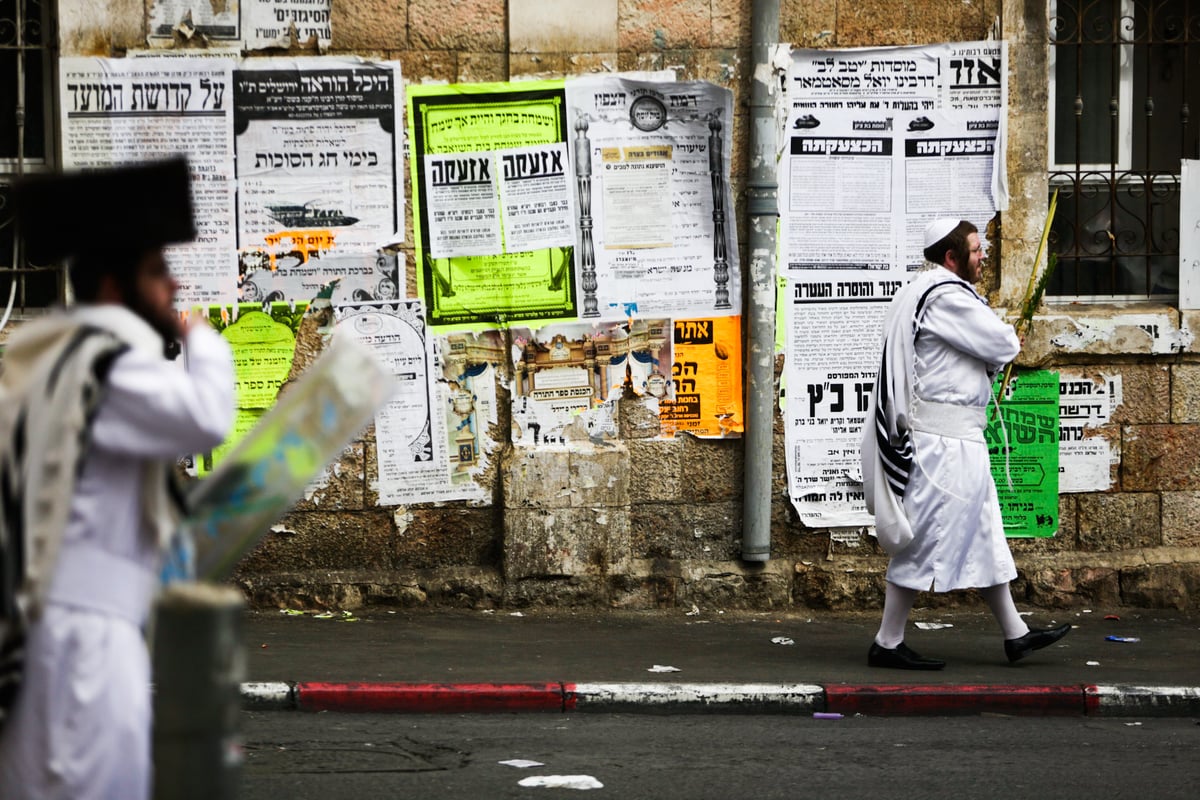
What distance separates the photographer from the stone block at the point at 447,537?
915cm

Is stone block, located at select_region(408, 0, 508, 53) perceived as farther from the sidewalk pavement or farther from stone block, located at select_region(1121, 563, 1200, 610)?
stone block, located at select_region(1121, 563, 1200, 610)

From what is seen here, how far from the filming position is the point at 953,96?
30.5ft

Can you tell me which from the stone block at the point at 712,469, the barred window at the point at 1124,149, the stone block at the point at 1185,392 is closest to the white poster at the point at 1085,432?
the stone block at the point at 1185,392

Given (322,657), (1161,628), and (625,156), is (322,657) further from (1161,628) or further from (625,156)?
(1161,628)

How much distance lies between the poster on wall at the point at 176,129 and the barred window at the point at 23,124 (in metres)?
0.29

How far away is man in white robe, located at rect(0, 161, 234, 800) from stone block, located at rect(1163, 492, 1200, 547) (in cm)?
743

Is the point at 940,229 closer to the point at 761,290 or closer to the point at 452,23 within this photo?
the point at 761,290

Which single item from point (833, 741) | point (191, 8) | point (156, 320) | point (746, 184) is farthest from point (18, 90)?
point (156, 320)

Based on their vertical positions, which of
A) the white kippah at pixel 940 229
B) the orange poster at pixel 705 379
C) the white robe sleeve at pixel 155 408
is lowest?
the orange poster at pixel 705 379

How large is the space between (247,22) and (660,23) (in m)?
2.26

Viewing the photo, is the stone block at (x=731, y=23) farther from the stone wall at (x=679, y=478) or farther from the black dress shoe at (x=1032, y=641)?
the black dress shoe at (x=1032, y=641)

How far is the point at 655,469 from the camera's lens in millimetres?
9242

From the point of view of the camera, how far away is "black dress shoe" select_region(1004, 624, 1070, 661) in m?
7.55

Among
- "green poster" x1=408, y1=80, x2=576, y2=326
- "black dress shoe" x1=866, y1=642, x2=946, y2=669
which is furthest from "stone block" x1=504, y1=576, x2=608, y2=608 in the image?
"black dress shoe" x1=866, y1=642, x2=946, y2=669
